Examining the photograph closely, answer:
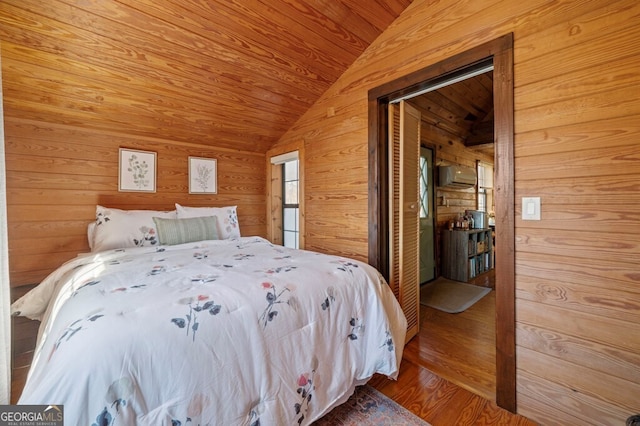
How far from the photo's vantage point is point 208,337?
37.0 inches

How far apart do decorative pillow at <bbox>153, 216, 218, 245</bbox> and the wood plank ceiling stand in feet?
3.29

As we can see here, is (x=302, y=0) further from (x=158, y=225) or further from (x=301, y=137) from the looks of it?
(x=158, y=225)

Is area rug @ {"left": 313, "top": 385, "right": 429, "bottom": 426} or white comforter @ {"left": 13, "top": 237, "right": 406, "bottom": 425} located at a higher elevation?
white comforter @ {"left": 13, "top": 237, "right": 406, "bottom": 425}

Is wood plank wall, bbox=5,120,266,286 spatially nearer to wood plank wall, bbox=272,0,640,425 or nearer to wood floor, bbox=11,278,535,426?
wood floor, bbox=11,278,535,426

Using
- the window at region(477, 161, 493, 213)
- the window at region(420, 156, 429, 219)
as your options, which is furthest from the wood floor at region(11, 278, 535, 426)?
the window at region(477, 161, 493, 213)

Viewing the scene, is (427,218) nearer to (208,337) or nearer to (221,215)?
(221,215)

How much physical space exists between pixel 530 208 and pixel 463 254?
256 cm

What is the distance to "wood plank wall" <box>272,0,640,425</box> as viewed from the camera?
44.9 inches

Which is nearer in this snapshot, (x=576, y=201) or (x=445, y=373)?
(x=576, y=201)

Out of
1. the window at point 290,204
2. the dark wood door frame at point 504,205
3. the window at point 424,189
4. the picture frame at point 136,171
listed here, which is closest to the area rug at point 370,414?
the dark wood door frame at point 504,205

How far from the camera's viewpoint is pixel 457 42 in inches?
66.3

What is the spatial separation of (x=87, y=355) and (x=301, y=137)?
8.51 feet

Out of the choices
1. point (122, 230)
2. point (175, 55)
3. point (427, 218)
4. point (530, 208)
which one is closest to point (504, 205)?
point (530, 208)

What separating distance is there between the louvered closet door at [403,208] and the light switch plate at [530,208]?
0.88 m
